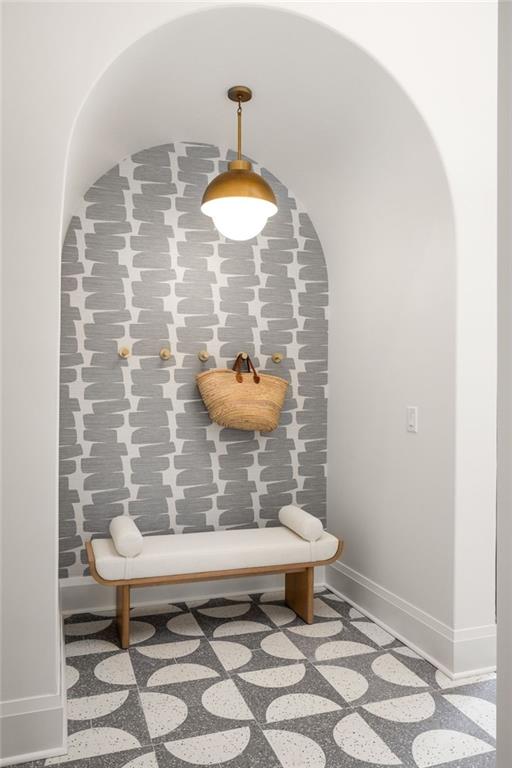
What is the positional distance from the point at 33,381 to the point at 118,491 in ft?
4.67

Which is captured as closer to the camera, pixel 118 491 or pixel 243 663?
pixel 243 663

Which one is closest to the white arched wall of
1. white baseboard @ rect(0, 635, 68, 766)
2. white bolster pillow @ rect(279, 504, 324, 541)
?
white baseboard @ rect(0, 635, 68, 766)

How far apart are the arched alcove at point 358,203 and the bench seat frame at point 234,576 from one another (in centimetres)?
35

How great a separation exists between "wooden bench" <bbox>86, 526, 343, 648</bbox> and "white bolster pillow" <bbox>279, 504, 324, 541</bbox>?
0.03 m

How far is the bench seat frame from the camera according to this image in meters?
2.70

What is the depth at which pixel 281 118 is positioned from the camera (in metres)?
3.01

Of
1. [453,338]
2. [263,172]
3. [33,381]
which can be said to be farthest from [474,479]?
[263,172]

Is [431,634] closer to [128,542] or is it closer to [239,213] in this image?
[128,542]

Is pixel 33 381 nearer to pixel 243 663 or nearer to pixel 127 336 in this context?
pixel 127 336

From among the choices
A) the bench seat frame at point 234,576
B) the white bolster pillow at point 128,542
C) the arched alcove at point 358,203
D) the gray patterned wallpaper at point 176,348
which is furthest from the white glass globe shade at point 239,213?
the bench seat frame at point 234,576

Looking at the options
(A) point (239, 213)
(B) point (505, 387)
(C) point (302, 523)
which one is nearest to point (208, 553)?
(C) point (302, 523)

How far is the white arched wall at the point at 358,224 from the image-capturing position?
6.53 ft

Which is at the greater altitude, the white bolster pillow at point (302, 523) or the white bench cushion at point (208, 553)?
the white bolster pillow at point (302, 523)

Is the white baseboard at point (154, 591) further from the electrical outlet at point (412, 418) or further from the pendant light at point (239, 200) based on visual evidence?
the pendant light at point (239, 200)
